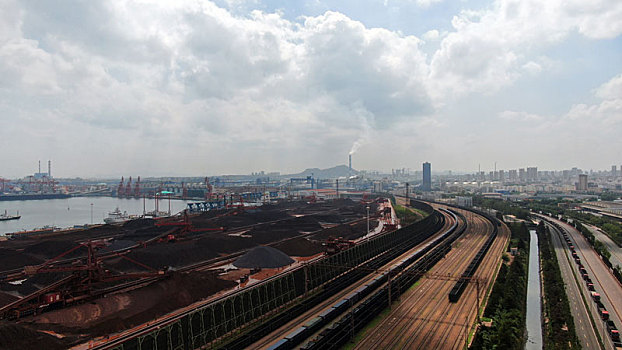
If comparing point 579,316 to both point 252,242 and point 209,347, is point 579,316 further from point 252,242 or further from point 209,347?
point 252,242

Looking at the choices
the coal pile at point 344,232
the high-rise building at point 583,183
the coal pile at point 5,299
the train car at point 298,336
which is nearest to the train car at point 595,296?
the train car at point 298,336

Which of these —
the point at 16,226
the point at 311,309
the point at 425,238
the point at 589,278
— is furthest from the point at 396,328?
the point at 16,226

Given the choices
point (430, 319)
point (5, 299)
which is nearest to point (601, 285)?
point (430, 319)

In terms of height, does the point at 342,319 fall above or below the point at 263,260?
below

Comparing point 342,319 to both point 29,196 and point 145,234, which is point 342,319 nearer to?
point 145,234

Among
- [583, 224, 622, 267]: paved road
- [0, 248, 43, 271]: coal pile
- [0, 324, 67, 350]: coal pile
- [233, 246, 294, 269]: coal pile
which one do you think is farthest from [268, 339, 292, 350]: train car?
[583, 224, 622, 267]: paved road

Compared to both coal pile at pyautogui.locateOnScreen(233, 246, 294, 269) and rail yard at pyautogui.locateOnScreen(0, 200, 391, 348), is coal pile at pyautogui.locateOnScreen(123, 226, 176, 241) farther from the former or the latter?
coal pile at pyautogui.locateOnScreen(233, 246, 294, 269)
